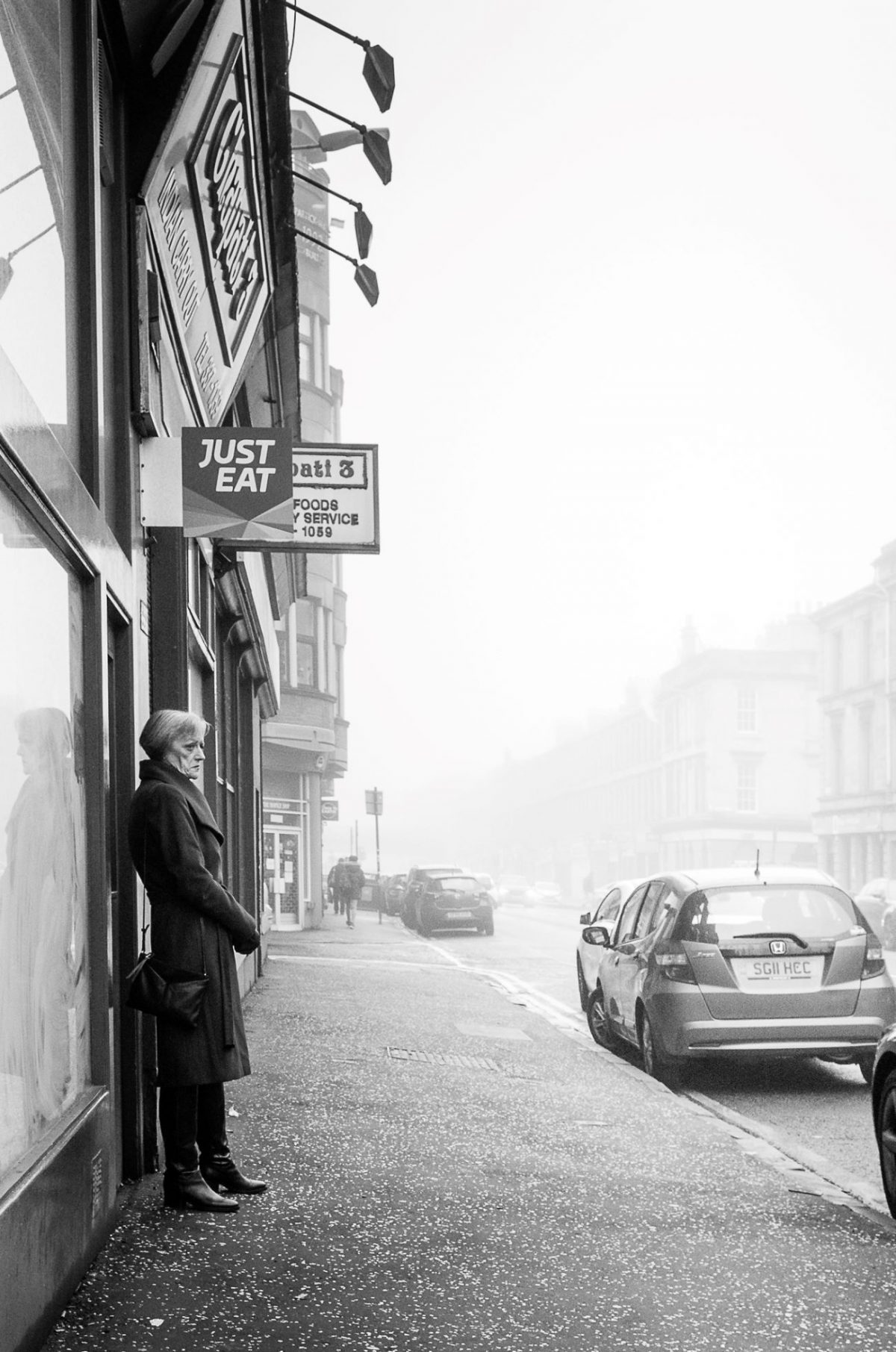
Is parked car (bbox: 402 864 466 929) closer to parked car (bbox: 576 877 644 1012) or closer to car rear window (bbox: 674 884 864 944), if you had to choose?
parked car (bbox: 576 877 644 1012)

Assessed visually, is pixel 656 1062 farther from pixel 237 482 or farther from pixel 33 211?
pixel 33 211

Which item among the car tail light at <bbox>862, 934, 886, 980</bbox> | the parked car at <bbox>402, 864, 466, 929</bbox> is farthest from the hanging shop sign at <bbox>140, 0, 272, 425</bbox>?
the parked car at <bbox>402, 864, 466, 929</bbox>

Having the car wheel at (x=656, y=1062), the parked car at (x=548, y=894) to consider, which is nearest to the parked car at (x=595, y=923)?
the car wheel at (x=656, y=1062)

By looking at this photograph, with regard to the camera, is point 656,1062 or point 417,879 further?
point 417,879

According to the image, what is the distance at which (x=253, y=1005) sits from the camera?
1349cm

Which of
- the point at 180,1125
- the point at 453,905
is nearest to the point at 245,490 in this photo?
the point at 180,1125

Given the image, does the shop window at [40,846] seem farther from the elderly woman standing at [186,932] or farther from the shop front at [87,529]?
the elderly woman standing at [186,932]

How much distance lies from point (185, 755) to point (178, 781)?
0.12 meters

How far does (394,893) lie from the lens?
45.0 meters

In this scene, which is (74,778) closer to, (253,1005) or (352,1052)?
(352,1052)

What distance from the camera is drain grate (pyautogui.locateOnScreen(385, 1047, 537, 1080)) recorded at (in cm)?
1020

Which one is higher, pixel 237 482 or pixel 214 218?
pixel 214 218

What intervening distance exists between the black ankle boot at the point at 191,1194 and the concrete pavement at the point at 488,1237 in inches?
2.0

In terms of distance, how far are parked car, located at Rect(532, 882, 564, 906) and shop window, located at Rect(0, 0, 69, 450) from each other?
71.7 m
